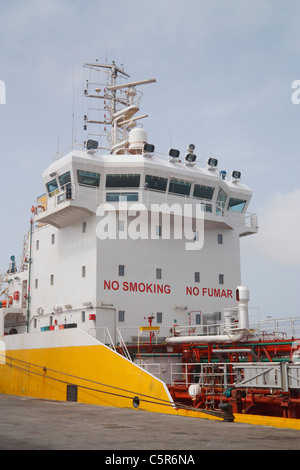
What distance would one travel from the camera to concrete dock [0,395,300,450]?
9.02m

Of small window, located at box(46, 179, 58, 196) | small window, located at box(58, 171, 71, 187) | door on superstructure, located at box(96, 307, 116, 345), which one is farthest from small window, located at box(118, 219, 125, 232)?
small window, located at box(46, 179, 58, 196)

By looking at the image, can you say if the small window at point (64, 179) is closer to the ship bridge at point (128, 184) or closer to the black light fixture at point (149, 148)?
the ship bridge at point (128, 184)

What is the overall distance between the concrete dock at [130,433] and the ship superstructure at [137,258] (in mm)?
5947

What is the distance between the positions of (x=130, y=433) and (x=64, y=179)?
15.2 m

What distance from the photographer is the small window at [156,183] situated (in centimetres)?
2351

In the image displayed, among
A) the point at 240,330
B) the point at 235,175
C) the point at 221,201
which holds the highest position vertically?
the point at 235,175

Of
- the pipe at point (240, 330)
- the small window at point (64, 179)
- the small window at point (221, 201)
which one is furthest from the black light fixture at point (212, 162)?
the pipe at point (240, 330)

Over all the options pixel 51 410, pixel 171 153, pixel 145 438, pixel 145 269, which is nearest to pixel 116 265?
pixel 145 269

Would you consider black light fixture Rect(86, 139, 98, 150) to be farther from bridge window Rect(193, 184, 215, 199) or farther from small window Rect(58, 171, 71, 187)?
bridge window Rect(193, 184, 215, 199)

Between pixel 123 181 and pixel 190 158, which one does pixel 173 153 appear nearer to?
pixel 190 158

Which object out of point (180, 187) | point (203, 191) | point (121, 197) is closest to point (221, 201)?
point (203, 191)

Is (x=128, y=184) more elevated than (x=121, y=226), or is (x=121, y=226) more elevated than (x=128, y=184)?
(x=128, y=184)

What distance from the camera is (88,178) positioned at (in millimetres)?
23172

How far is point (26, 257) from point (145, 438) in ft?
68.9
